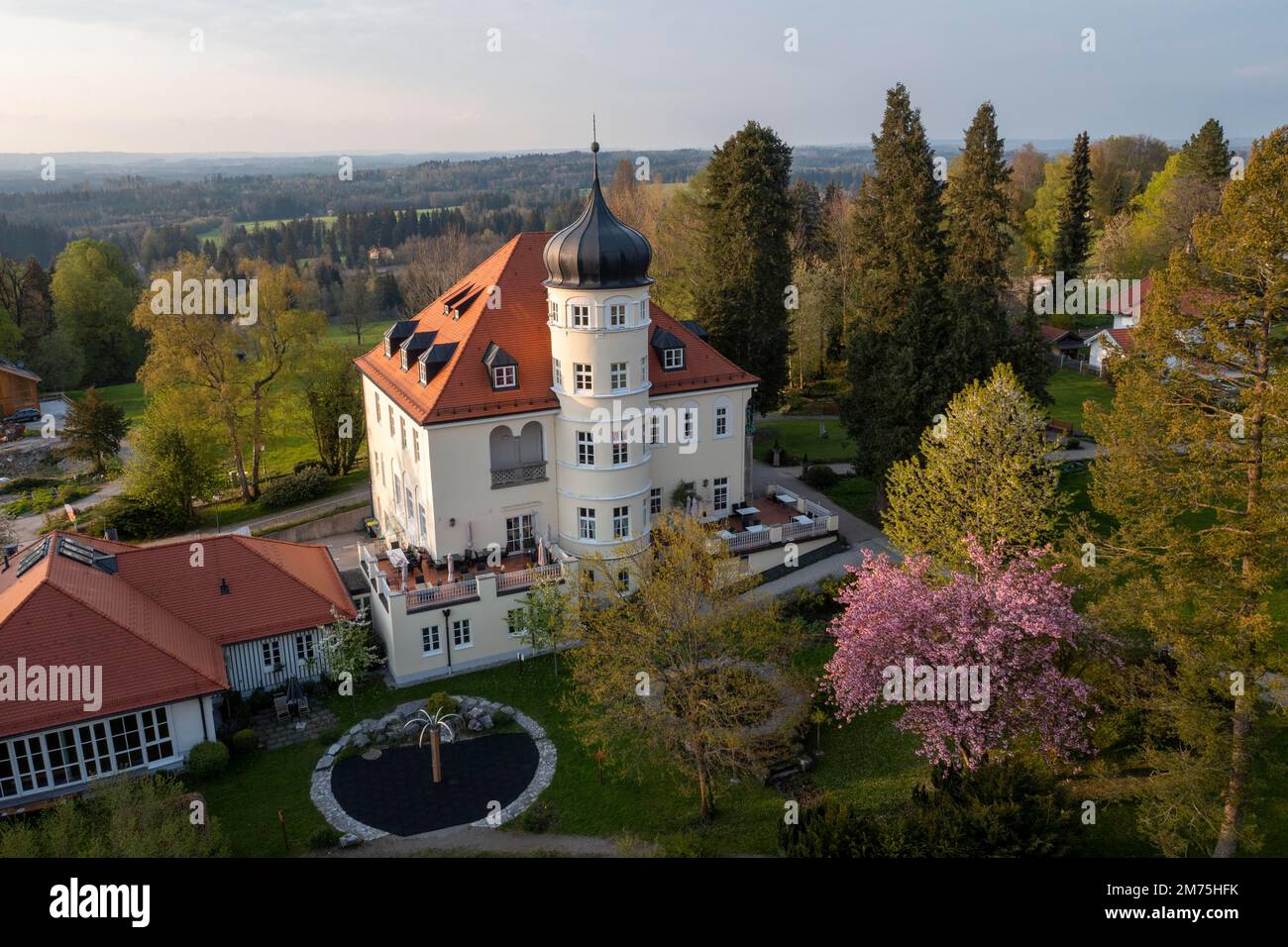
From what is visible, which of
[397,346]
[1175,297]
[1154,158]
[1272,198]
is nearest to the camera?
[1272,198]

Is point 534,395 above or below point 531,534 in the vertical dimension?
above

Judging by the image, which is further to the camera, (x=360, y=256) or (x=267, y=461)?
(x=360, y=256)

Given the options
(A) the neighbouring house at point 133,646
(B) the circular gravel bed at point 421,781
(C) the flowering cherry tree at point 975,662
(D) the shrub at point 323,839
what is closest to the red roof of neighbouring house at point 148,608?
(A) the neighbouring house at point 133,646

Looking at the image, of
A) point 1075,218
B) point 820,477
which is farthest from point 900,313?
point 1075,218

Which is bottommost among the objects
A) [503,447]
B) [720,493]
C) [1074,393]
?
[720,493]

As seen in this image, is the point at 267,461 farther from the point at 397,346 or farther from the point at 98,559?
the point at 98,559

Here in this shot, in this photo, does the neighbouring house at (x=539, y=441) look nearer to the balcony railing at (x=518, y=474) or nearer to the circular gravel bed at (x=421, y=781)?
the balcony railing at (x=518, y=474)

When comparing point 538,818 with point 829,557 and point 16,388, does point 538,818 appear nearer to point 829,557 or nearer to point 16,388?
point 829,557

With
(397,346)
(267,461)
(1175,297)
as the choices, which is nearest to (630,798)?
(1175,297)
